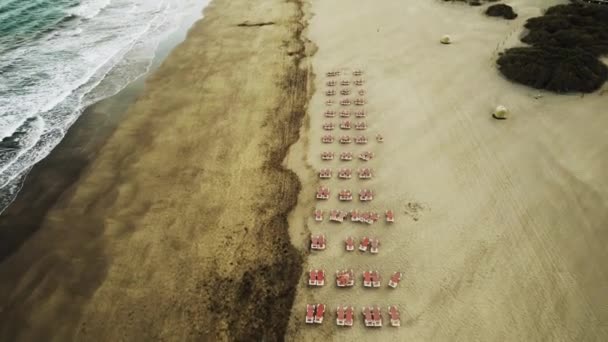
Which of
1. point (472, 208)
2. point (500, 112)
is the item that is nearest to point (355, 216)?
point (472, 208)

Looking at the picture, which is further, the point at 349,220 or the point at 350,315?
the point at 349,220

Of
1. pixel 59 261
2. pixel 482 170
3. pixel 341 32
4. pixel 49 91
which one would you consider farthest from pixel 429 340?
pixel 49 91

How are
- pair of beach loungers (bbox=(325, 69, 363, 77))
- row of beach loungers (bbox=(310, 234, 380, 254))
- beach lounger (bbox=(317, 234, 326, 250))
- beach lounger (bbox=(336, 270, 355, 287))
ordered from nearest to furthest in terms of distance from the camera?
beach lounger (bbox=(336, 270, 355, 287)) → row of beach loungers (bbox=(310, 234, 380, 254)) → beach lounger (bbox=(317, 234, 326, 250)) → pair of beach loungers (bbox=(325, 69, 363, 77))

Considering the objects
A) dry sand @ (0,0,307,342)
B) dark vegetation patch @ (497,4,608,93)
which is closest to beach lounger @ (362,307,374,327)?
dry sand @ (0,0,307,342)

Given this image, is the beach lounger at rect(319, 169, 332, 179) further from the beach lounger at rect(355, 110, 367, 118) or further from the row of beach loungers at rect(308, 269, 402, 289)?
the row of beach loungers at rect(308, 269, 402, 289)

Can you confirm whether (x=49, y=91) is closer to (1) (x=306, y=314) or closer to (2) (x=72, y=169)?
(2) (x=72, y=169)

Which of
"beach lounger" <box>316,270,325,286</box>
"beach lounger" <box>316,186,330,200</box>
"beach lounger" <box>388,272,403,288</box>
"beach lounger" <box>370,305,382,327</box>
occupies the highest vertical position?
"beach lounger" <box>316,186,330,200</box>

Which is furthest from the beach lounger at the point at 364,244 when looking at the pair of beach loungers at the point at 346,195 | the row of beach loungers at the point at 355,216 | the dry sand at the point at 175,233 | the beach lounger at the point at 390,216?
the dry sand at the point at 175,233

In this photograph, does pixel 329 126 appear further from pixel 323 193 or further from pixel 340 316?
pixel 340 316
